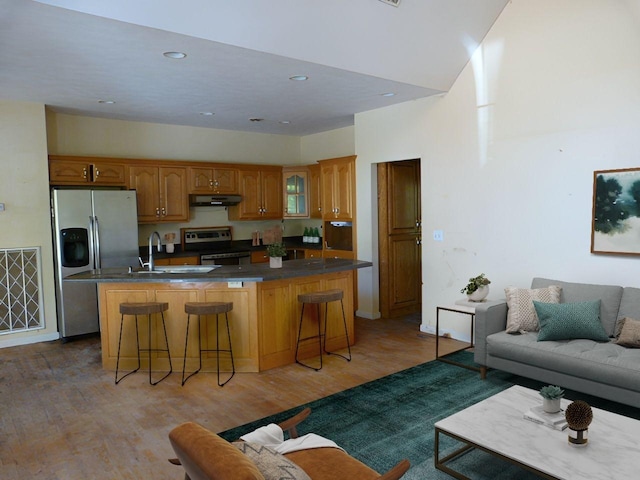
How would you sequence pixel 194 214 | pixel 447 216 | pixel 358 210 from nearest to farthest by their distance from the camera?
pixel 447 216, pixel 358 210, pixel 194 214

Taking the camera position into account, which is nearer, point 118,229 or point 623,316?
point 623,316

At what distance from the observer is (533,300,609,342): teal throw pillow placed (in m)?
3.59

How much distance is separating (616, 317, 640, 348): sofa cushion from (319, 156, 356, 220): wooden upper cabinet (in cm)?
356

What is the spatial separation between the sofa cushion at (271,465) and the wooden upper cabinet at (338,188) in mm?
4913

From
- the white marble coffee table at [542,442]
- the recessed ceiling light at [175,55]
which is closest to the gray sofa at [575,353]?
the white marble coffee table at [542,442]

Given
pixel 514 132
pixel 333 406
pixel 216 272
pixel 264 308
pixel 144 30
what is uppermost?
pixel 144 30

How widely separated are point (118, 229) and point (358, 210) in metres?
3.08

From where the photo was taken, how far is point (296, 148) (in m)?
8.17

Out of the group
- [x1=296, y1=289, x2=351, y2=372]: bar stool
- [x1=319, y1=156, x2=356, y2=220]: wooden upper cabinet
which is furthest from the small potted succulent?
[x1=319, y1=156, x2=356, y2=220]: wooden upper cabinet

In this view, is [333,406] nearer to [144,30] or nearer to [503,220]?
[503,220]

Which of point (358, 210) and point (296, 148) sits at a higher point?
point (296, 148)

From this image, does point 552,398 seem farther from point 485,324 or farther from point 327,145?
point 327,145

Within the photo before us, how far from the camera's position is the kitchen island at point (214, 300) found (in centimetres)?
429

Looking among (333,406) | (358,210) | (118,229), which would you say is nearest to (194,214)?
(118,229)
